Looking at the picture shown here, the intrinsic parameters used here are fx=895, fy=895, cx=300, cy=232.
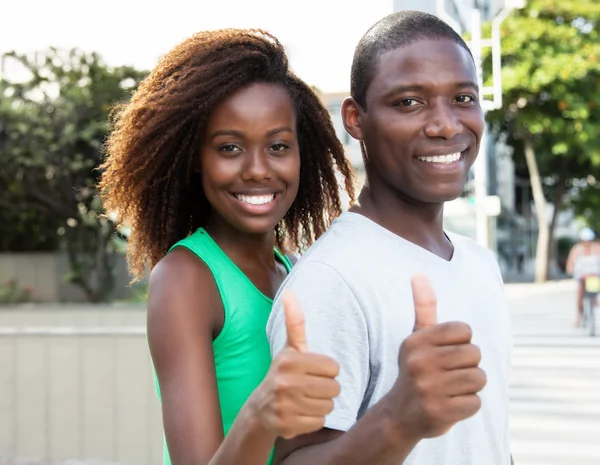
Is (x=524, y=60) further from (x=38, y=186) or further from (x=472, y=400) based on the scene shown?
(x=472, y=400)

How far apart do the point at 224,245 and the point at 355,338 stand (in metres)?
0.56

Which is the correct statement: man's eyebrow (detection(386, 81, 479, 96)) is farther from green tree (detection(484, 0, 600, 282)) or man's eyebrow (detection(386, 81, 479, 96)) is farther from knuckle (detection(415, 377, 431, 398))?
green tree (detection(484, 0, 600, 282))

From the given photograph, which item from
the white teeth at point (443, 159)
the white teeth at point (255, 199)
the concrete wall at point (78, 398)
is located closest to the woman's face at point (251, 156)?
the white teeth at point (255, 199)

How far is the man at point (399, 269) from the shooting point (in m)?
1.35

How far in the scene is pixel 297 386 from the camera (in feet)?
3.59

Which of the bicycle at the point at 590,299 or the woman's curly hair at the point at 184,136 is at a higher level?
the woman's curly hair at the point at 184,136

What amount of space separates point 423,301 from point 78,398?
4393 millimetres

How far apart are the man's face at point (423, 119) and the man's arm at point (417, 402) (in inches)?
16.4

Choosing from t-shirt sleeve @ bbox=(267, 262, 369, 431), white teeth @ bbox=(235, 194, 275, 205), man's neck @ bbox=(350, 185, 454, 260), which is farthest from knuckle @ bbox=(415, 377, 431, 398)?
white teeth @ bbox=(235, 194, 275, 205)

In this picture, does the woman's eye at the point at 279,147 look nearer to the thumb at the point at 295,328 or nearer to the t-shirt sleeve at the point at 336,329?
the t-shirt sleeve at the point at 336,329

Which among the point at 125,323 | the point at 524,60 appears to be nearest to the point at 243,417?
the point at 125,323

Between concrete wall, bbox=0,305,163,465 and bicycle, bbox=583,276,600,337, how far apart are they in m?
8.55

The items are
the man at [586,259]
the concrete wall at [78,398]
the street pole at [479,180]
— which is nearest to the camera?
the concrete wall at [78,398]

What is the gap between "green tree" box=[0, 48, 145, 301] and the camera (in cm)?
1354
